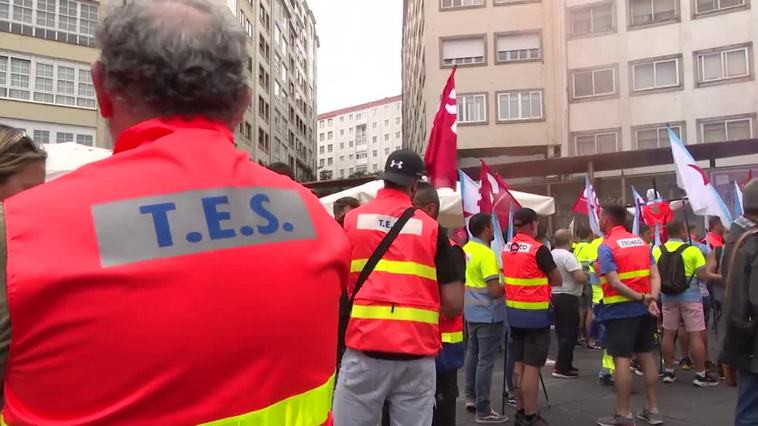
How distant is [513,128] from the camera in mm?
31016

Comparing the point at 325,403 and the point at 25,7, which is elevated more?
the point at 25,7

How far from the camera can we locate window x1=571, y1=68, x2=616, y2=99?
1151 inches

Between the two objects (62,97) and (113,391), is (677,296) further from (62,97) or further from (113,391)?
(62,97)

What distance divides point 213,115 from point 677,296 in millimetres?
7637

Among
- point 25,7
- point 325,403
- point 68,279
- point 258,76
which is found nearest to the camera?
point 68,279

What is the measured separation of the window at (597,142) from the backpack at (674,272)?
870 inches

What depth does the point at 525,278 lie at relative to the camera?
6125 mm

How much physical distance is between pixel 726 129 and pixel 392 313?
27882 millimetres

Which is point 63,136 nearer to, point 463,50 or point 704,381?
point 463,50

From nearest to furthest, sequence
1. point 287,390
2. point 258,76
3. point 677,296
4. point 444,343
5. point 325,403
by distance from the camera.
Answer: point 287,390 < point 325,403 < point 444,343 < point 677,296 < point 258,76

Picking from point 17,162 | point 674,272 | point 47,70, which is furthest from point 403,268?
point 47,70

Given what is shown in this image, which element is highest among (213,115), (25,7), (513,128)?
(25,7)

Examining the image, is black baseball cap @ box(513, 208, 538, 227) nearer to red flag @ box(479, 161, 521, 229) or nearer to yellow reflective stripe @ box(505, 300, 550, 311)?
yellow reflective stripe @ box(505, 300, 550, 311)

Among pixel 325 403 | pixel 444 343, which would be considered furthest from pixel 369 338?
pixel 325 403
